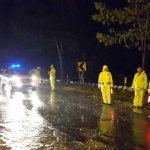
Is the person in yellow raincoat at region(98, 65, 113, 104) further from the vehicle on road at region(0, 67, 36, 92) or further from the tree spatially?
the vehicle on road at region(0, 67, 36, 92)

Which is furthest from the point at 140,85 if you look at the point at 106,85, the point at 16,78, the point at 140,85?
the point at 16,78

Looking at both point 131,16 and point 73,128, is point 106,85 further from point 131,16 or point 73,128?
point 73,128

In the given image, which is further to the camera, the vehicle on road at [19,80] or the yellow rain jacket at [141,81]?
the vehicle on road at [19,80]

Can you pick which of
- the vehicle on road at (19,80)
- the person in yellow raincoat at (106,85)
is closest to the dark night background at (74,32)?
the vehicle on road at (19,80)

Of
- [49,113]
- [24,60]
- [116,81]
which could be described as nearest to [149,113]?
[49,113]

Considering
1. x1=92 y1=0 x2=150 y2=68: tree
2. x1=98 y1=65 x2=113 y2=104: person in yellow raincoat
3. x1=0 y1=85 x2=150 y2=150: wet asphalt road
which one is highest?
x1=92 y1=0 x2=150 y2=68: tree

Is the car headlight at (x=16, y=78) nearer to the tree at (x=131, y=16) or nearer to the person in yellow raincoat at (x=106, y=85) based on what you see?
the tree at (x=131, y=16)

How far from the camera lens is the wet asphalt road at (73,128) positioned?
27.2ft

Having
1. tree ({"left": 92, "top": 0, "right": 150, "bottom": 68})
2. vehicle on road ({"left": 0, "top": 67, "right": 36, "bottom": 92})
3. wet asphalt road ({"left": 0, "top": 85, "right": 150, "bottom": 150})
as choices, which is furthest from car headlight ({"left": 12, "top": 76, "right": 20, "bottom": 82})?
wet asphalt road ({"left": 0, "top": 85, "right": 150, "bottom": 150})

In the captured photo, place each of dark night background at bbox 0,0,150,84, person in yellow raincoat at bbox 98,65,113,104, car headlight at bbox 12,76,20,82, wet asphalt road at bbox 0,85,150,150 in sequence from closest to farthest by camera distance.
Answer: wet asphalt road at bbox 0,85,150,150, person in yellow raincoat at bbox 98,65,113,104, car headlight at bbox 12,76,20,82, dark night background at bbox 0,0,150,84

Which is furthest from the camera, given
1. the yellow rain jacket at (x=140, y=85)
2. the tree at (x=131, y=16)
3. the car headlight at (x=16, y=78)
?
the car headlight at (x=16, y=78)

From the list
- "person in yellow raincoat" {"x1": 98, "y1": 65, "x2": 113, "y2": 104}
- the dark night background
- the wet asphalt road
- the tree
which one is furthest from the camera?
the dark night background

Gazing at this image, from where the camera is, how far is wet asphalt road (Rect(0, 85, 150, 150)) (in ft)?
27.2

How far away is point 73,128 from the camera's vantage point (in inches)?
409
